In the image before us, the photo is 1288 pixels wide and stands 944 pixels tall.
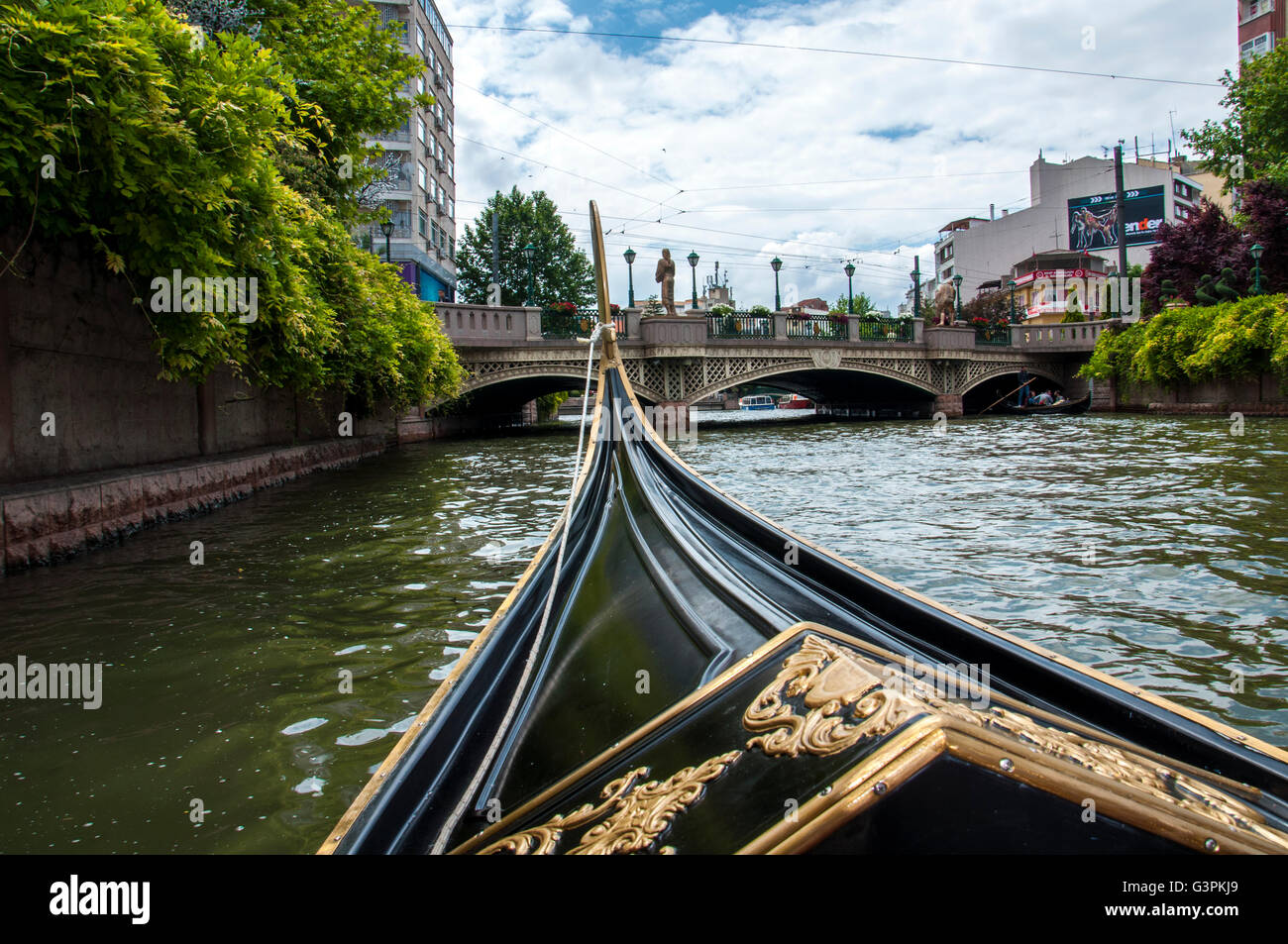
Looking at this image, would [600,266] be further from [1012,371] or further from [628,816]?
[1012,371]

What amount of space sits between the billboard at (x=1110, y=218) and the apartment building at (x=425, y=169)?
36450 mm

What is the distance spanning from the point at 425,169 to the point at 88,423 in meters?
28.5

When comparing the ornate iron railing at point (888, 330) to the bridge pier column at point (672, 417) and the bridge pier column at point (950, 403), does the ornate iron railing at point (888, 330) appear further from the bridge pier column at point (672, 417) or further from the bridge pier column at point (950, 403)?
the bridge pier column at point (672, 417)

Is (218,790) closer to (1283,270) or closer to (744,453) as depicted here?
(744,453)

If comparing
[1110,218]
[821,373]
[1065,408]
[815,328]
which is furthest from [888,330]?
[1110,218]

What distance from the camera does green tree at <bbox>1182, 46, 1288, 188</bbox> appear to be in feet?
68.8

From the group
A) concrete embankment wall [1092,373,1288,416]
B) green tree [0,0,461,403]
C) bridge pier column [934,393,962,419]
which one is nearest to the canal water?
green tree [0,0,461,403]

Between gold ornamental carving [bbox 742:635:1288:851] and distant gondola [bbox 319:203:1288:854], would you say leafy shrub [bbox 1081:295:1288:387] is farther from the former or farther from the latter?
gold ornamental carving [bbox 742:635:1288:851]

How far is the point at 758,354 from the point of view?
69.4 ft

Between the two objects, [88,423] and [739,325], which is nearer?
[88,423]

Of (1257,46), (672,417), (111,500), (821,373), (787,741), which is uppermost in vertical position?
(1257,46)

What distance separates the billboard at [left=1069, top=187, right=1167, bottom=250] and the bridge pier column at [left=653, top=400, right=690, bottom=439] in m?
35.9

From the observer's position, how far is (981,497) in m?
7.23
